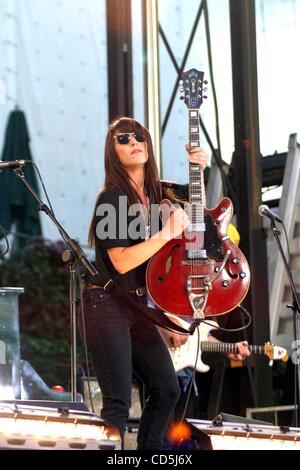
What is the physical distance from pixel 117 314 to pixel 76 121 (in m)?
4.45

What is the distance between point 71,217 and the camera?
8391 mm

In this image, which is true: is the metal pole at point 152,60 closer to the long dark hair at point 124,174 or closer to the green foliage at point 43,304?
the green foliage at point 43,304

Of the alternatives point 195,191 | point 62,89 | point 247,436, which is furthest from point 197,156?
point 62,89

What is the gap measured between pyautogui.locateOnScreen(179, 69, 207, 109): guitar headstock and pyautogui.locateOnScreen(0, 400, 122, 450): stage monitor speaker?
160cm

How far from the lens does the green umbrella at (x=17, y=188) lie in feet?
25.9

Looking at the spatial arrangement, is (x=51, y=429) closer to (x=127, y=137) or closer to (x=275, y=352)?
(x=127, y=137)

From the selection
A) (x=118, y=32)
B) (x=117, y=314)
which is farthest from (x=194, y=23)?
(x=117, y=314)

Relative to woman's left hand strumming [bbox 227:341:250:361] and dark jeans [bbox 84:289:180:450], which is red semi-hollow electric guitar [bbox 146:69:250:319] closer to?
dark jeans [bbox 84:289:180:450]

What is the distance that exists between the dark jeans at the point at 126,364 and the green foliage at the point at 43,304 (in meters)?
4.14

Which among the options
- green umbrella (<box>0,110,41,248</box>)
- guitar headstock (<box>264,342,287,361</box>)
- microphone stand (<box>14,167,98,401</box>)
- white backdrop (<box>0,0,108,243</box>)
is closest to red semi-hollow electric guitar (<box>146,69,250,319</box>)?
microphone stand (<box>14,167,98,401</box>)

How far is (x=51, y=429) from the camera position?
3.73 m

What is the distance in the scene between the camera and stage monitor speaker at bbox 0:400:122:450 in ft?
12.0

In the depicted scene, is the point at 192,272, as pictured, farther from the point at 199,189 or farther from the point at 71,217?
the point at 71,217
